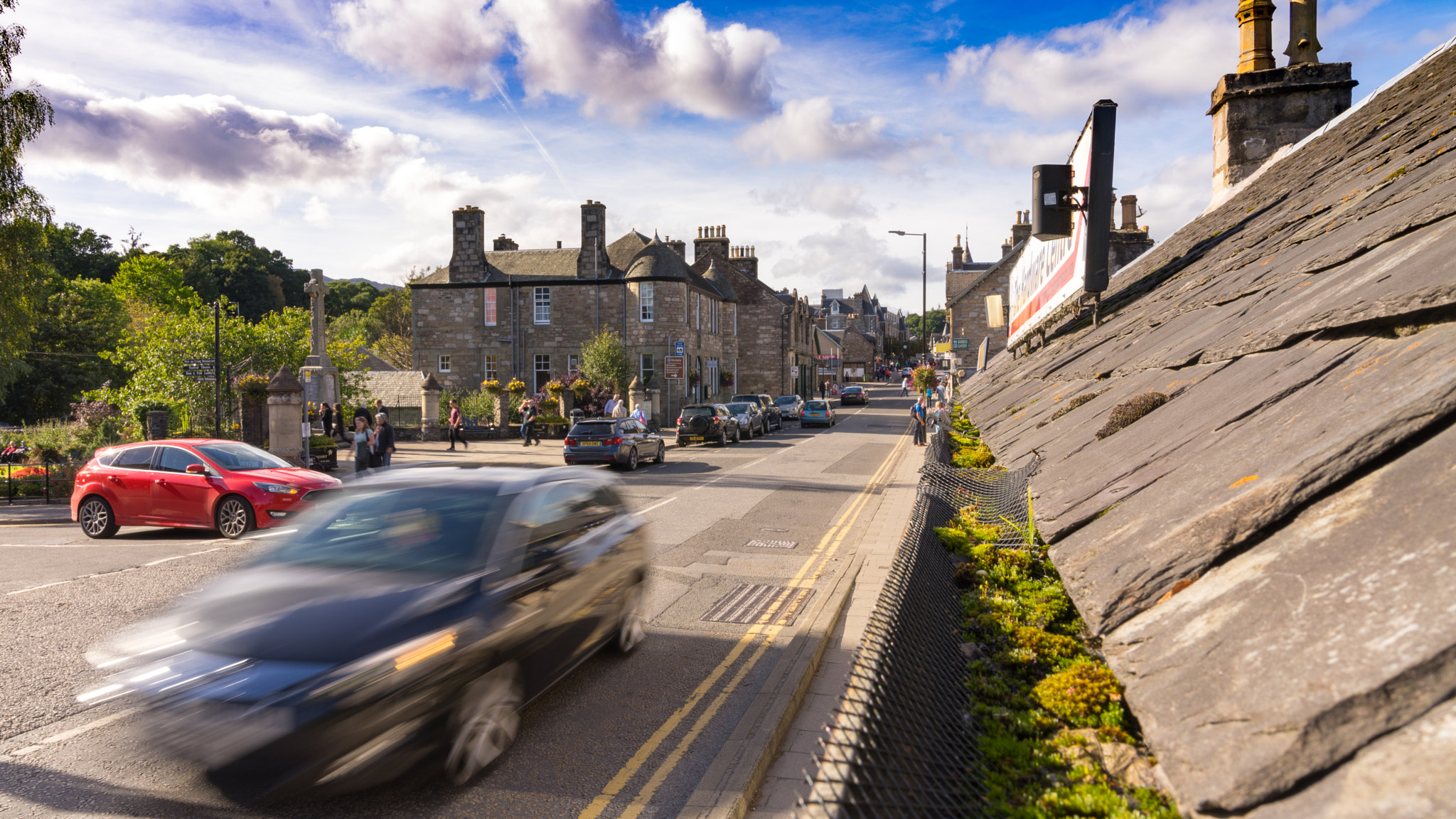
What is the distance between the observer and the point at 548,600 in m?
5.63

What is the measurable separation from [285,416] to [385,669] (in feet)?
64.4

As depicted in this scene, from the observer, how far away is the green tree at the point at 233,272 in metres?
80.3

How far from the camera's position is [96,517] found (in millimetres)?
→ 13180

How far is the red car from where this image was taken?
12891mm

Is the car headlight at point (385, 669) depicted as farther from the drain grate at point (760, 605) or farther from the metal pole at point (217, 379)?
the metal pole at point (217, 379)

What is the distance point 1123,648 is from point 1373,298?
4.15ft

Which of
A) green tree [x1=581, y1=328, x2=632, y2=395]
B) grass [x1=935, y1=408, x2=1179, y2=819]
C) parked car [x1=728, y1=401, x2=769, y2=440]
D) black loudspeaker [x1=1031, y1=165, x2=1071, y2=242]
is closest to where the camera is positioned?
grass [x1=935, y1=408, x2=1179, y2=819]

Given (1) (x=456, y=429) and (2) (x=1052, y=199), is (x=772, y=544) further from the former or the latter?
(1) (x=456, y=429)

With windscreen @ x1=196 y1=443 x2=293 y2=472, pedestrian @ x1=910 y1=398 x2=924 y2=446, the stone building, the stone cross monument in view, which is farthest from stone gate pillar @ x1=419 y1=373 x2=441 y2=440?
windscreen @ x1=196 y1=443 x2=293 y2=472

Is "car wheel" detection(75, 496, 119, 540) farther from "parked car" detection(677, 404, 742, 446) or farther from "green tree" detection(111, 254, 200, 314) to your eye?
"green tree" detection(111, 254, 200, 314)

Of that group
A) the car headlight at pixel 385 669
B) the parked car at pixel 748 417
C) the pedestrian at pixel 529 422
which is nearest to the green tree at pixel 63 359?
the pedestrian at pixel 529 422

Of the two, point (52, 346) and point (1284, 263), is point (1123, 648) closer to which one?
point (1284, 263)

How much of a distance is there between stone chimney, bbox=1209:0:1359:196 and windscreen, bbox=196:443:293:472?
14.8m

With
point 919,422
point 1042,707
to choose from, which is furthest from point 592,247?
point 1042,707
